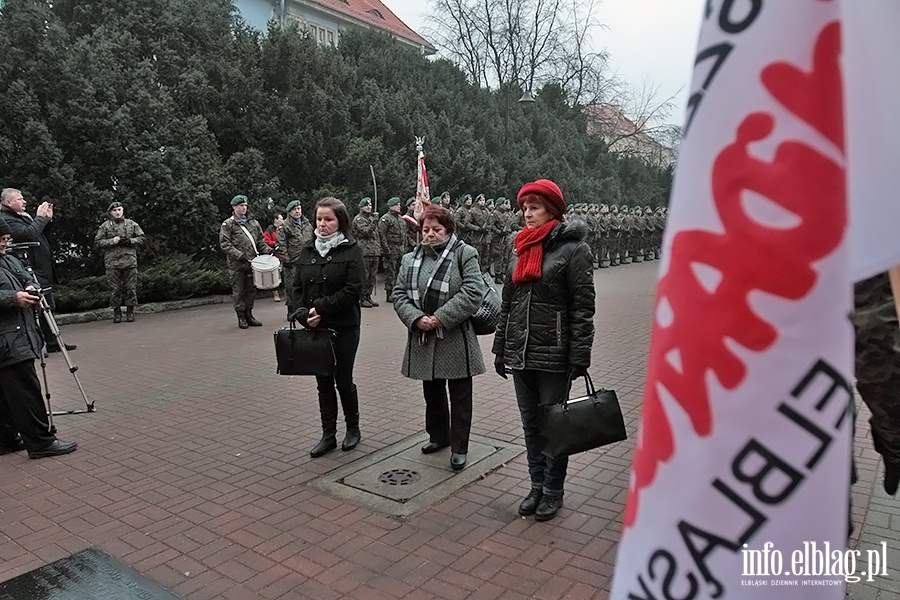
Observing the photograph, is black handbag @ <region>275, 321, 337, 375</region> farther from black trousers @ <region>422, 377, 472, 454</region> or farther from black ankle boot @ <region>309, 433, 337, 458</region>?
black trousers @ <region>422, 377, 472, 454</region>

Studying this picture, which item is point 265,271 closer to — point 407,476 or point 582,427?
point 407,476

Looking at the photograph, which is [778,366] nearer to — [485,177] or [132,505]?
[132,505]

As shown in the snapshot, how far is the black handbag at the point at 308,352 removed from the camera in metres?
4.92

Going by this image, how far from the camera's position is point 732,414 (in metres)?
1.00

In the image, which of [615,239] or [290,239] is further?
[615,239]

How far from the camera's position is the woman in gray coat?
4582mm

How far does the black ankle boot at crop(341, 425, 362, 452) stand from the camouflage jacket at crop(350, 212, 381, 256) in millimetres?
8384

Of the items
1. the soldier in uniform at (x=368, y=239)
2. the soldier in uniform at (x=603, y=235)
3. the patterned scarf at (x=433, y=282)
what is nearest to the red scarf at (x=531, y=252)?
the patterned scarf at (x=433, y=282)

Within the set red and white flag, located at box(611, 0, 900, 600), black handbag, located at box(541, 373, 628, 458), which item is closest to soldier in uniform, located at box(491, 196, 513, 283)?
black handbag, located at box(541, 373, 628, 458)

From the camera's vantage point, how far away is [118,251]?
11688 mm

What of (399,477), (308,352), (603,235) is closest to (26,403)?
(308,352)

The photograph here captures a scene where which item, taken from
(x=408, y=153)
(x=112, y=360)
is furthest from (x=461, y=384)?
(x=408, y=153)

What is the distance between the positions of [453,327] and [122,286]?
31.2 ft

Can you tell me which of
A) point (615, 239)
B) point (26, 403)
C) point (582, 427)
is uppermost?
point (582, 427)
